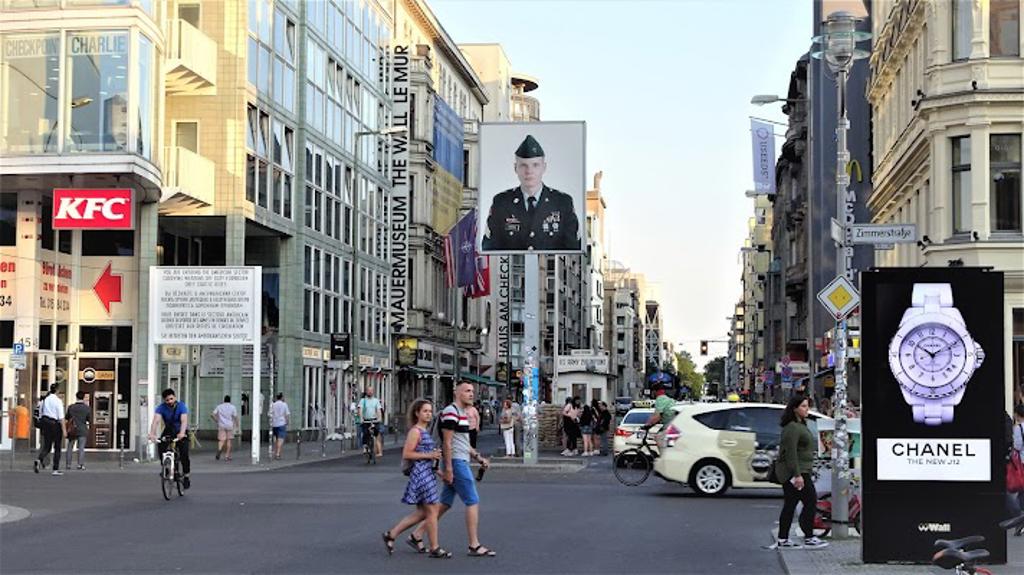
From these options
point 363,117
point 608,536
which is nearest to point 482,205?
point 608,536

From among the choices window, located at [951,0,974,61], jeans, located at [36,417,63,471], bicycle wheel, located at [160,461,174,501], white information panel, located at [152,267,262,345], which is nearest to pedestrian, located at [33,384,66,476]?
jeans, located at [36,417,63,471]

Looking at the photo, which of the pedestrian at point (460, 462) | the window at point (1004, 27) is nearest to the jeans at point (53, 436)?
the pedestrian at point (460, 462)

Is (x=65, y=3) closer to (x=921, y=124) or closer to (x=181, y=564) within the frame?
(x=921, y=124)

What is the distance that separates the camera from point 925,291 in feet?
44.1

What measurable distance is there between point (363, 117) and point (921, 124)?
29850 mm

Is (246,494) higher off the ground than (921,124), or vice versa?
(921,124)

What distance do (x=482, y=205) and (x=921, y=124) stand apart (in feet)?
37.8

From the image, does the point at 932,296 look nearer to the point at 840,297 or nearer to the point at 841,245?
the point at 840,297

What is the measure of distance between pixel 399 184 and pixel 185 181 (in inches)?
1003

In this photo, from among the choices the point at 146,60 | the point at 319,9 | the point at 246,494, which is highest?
the point at 319,9

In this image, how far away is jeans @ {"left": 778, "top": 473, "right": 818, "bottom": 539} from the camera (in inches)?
619

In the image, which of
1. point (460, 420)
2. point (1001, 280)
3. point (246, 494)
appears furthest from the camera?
point (246, 494)

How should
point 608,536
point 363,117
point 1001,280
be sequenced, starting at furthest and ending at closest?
1. point 363,117
2. point 608,536
3. point 1001,280

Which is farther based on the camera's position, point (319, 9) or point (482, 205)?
point (319, 9)
